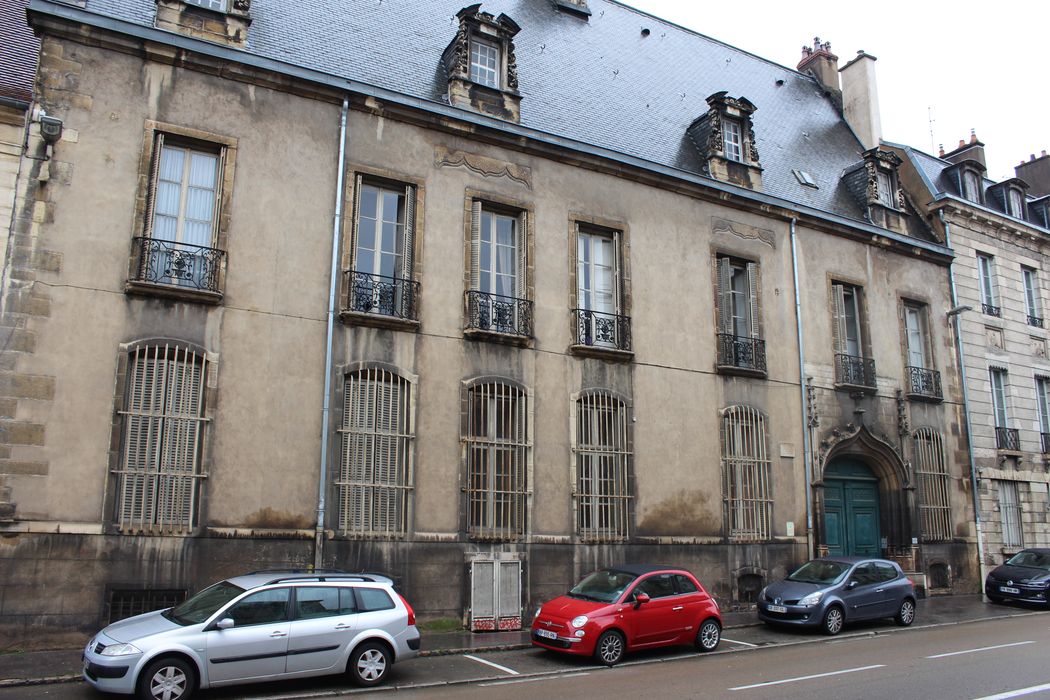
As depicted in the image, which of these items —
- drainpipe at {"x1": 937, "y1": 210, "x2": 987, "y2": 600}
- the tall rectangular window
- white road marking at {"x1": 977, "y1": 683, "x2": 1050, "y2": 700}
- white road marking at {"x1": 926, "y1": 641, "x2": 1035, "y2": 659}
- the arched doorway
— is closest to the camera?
white road marking at {"x1": 977, "y1": 683, "x2": 1050, "y2": 700}

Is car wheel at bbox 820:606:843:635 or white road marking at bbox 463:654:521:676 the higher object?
car wheel at bbox 820:606:843:635

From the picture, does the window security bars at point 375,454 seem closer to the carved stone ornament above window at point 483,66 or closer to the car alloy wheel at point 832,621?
the carved stone ornament above window at point 483,66

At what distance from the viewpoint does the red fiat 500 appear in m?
11.5

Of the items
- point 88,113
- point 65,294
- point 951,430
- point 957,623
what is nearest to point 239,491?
point 65,294

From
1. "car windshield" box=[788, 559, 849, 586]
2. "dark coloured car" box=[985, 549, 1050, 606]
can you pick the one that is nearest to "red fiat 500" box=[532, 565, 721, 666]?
"car windshield" box=[788, 559, 849, 586]

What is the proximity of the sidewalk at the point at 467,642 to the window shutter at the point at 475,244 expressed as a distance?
5.99 meters

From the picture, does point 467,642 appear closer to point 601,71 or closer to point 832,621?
point 832,621

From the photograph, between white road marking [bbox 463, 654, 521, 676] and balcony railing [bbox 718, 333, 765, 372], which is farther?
balcony railing [bbox 718, 333, 765, 372]

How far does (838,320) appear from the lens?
19984mm

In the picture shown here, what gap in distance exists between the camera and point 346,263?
1409 cm

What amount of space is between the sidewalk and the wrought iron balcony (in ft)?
25.4

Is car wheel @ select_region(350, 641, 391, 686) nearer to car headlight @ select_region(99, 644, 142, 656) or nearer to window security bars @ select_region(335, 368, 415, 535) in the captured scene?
car headlight @ select_region(99, 644, 142, 656)

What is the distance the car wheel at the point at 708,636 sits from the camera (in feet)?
41.2

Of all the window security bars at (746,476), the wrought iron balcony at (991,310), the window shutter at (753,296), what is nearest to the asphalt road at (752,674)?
the window security bars at (746,476)
